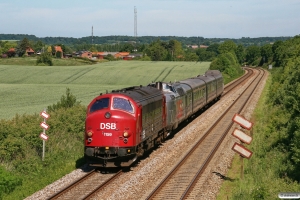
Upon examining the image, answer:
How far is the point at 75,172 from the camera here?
19406 millimetres

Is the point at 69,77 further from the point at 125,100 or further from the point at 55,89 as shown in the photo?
the point at 125,100

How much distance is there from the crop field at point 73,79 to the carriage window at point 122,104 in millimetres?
36037

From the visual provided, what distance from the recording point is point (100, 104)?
19.3 meters

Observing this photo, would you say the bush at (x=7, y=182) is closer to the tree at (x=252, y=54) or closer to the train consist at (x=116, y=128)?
the train consist at (x=116, y=128)

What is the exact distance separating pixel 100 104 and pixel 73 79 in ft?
232

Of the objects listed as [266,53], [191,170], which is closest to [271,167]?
[191,170]

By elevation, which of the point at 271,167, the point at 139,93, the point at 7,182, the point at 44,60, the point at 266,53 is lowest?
the point at 44,60

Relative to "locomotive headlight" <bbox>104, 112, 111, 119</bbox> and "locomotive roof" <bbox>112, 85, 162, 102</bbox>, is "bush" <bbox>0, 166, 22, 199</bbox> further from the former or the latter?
"locomotive roof" <bbox>112, 85, 162, 102</bbox>

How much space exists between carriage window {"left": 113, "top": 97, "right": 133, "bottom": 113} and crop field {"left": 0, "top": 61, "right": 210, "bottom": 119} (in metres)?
36.0

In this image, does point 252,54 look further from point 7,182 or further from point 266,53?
point 7,182

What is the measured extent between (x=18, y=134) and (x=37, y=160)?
3807 millimetres

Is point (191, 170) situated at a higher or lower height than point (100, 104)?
lower

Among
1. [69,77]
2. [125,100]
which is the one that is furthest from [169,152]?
[69,77]

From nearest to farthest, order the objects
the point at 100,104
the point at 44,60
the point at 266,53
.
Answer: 1. the point at 100,104
2. the point at 44,60
3. the point at 266,53
